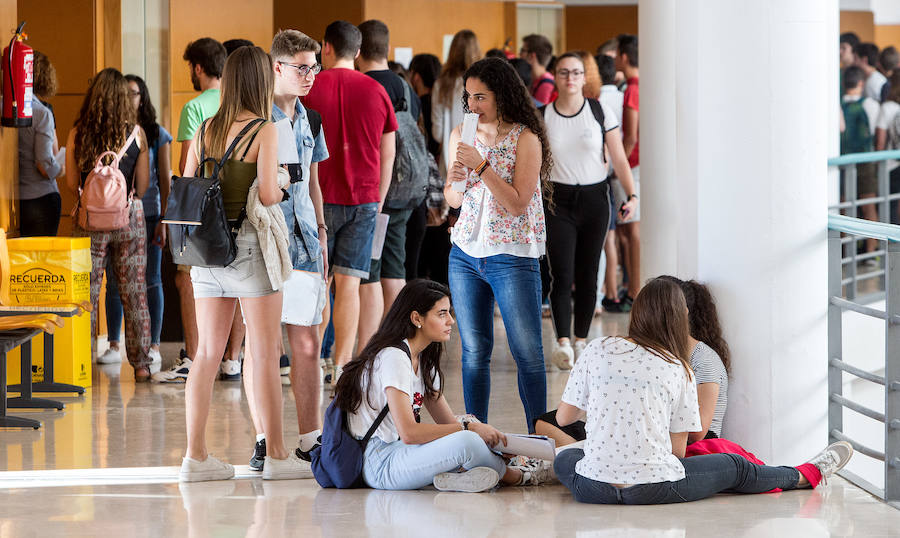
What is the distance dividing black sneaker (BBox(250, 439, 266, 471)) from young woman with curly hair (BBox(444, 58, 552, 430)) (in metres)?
0.82

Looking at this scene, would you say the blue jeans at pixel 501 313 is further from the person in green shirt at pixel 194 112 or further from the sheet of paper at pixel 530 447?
the person in green shirt at pixel 194 112

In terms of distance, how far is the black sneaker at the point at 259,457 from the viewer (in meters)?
4.67

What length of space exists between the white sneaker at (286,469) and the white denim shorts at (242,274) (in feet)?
2.06

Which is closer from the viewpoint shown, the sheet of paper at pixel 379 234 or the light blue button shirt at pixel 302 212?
the light blue button shirt at pixel 302 212

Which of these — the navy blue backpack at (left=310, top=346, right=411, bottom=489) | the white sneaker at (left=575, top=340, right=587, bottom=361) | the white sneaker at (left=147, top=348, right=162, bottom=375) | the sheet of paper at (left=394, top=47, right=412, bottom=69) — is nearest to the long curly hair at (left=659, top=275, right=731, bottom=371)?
the navy blue backpack at (left=310, top=346, right=411, bottom=489)

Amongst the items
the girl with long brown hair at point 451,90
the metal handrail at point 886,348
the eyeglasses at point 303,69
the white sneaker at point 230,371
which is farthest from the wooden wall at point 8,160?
the metal handrail at point 886,348

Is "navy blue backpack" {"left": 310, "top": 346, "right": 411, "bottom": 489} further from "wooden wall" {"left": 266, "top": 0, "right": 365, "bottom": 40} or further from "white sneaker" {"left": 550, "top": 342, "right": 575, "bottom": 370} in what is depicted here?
"wooden wall" {"left": 266, "top": 0, "right": 365, "bottom": 40}

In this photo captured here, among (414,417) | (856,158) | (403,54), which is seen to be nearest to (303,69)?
(414,417)

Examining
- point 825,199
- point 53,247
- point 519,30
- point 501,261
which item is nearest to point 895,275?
point 825,199

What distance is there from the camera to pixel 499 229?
479 centimetres

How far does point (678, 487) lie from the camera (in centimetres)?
411

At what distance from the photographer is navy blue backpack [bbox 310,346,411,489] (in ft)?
14.3

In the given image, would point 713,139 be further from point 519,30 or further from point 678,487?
point 519,30

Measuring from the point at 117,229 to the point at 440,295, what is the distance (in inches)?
113
